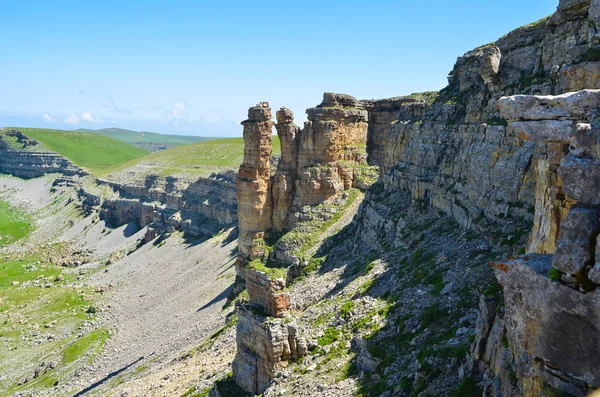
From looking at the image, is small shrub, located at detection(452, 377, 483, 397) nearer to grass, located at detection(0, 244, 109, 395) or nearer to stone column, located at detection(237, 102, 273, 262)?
stone column, located at detection(237, 102, 273, 262)

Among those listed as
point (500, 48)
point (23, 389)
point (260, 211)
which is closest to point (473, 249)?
point (500, 48)

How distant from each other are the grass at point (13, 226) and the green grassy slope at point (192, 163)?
34.7 metres

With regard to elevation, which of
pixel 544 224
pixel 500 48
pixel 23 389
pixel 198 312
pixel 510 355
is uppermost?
pixel 500 48

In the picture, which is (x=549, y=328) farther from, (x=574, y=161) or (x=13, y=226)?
(x=13, y=226)

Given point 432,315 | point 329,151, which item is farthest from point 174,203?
point 432,315

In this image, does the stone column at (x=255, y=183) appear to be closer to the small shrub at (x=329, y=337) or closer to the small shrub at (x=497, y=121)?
the small shrub at (x=329, y=337)

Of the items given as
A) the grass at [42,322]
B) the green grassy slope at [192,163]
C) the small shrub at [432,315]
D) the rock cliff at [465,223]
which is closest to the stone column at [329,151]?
the rock cliff at [465,223]

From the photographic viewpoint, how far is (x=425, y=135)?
2076 inches

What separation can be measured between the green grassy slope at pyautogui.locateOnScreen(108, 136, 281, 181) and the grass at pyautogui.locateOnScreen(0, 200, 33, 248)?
34701 millimetres

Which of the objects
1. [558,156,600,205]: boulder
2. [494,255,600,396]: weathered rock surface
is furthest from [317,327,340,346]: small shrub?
[558,156,600,205]: boulder

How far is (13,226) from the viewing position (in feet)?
550

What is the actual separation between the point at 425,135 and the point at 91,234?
124 metres

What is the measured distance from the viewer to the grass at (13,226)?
154 metres

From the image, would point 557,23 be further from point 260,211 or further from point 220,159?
point 220,159
